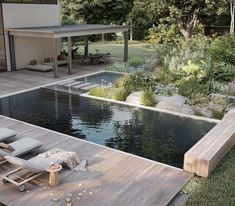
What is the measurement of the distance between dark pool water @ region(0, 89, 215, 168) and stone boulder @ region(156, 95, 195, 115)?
1.03 feet

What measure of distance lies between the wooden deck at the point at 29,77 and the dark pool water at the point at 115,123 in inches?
48.3

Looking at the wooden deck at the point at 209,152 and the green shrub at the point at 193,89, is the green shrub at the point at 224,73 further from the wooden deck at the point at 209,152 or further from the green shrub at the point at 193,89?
the wooden deck at the point at 209,152

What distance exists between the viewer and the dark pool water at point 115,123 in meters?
6.51

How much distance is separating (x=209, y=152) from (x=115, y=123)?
2968 millimetres

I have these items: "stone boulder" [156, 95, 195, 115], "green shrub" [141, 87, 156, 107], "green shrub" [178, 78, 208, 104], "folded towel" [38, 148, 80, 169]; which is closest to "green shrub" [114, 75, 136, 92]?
"green shrub" [141, 87, 156, 107]

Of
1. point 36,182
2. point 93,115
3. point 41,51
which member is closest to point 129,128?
point 93,115

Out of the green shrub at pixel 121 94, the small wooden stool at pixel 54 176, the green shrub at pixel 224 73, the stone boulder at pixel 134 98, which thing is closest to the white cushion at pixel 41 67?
the green shrub at pixel 121 94

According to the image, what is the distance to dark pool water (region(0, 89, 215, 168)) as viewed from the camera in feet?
21.4

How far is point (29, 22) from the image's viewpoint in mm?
14414

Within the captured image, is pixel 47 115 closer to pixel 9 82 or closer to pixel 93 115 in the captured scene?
pixel 93 115

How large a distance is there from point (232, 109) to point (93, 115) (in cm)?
350

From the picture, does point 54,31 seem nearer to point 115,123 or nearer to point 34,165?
point 115,123

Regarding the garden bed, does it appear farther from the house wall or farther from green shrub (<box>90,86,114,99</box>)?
the house wall

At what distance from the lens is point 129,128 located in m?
7.48
